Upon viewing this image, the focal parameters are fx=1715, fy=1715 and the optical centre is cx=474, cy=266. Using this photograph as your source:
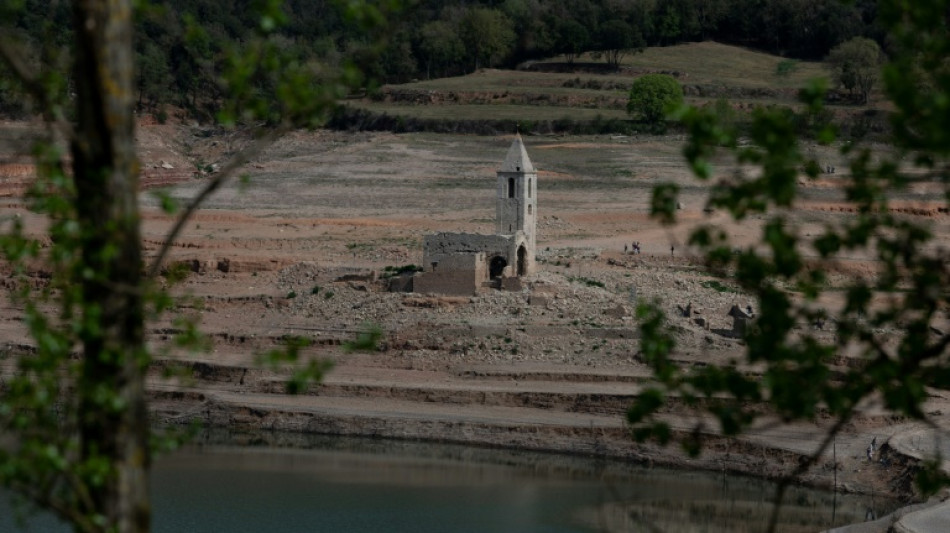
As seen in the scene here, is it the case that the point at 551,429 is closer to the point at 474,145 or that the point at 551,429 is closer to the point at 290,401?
the point at 290,401

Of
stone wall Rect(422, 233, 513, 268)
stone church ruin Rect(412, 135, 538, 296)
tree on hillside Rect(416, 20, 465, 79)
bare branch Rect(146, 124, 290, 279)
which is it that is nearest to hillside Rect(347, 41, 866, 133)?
tree on hillside Rect(416, 20, 465, 79)

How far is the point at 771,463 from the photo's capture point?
36.8 meters

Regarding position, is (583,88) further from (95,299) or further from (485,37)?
(95,299)

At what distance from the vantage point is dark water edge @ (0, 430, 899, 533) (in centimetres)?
3059

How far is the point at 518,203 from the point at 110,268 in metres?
38.7

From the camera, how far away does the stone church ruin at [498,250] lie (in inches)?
1746

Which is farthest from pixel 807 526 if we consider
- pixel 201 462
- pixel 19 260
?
pixel 19 260

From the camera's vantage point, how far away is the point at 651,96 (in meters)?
77.9

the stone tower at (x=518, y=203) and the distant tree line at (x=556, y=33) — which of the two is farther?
the distant tree line at (x=556, y=33)

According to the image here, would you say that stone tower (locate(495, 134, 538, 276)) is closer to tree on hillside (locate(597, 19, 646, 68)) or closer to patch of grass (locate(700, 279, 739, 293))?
patch of grass (locate(700, 279, 739, 293))

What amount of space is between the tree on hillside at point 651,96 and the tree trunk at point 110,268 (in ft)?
233

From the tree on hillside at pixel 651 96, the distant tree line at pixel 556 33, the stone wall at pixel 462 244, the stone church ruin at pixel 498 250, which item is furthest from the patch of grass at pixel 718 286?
the distant tree line at pixel 556 33

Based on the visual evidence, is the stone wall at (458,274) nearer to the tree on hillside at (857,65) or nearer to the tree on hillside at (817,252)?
the tree on hillside at (817,252)

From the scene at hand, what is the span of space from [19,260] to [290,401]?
34.8m
